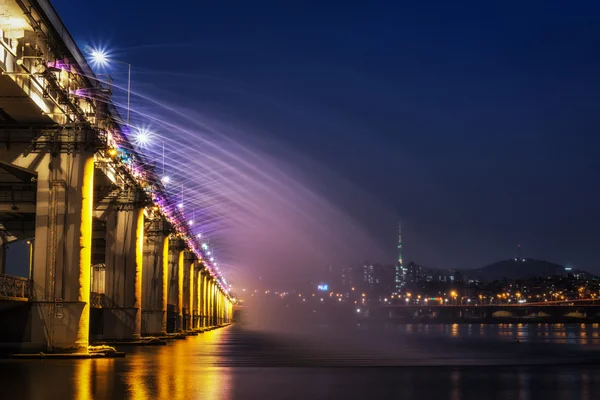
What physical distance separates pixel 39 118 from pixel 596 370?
27185 mm

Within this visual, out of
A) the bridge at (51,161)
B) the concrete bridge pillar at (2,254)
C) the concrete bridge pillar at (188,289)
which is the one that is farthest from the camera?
the concrete bridge pillar at (188,289)

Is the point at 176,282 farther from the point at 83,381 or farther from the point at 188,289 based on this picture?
the point at 83,381

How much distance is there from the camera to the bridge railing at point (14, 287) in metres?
37.2

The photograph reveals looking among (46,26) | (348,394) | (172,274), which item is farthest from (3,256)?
(348,394)

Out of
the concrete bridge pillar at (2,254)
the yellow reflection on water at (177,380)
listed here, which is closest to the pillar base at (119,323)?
the concrete bridge pillar at (2,254)

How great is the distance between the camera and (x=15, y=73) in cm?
3266

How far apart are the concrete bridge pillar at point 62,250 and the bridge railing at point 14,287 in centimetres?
51

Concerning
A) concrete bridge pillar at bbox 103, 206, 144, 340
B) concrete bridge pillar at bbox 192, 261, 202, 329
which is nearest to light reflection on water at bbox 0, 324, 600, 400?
concrete bridge pillar at bbox 103, 206, 144, 340

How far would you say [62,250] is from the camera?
131 feet

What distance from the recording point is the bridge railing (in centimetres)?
3725

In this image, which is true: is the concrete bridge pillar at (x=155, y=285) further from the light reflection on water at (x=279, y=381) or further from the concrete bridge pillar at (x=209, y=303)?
the concrete bridge pillar at (x=209, y=303)

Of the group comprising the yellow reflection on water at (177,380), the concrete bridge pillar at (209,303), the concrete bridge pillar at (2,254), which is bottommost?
the concrete bridge pillar at (209,303)

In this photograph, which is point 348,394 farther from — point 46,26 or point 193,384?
point 46,26

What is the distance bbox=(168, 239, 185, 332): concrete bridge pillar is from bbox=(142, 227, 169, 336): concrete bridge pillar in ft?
38.8
